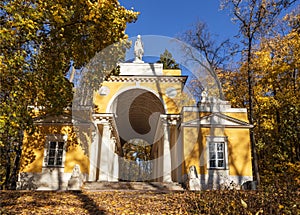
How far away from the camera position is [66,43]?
1031 cm

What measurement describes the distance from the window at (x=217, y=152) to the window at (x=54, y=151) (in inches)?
346

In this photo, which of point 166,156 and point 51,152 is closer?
point 51,152

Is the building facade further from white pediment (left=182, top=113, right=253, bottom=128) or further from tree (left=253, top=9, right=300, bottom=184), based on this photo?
tree (left=253, top=9, right=300, bottom=184)

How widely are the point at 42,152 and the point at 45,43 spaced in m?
8.49

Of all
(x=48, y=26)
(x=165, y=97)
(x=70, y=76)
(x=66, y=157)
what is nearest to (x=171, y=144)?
(x=165, y=97)

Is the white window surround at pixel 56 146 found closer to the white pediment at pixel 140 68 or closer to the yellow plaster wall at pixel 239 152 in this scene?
the white pediment at pixel 140 68

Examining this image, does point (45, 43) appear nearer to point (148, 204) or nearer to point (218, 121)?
point (148, 204)

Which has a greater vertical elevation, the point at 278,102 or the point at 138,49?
the point at 138,49

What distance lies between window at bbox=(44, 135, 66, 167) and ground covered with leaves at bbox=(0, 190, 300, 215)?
6290 mm

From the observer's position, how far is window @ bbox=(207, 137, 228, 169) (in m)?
16.4

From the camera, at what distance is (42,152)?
1648cm

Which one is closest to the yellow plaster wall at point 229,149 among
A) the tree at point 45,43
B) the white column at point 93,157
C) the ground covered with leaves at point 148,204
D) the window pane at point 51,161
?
the white column at point 93,157

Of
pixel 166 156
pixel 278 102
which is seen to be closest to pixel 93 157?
pixel 166 156

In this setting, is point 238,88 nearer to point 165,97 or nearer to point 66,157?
point 165,97
